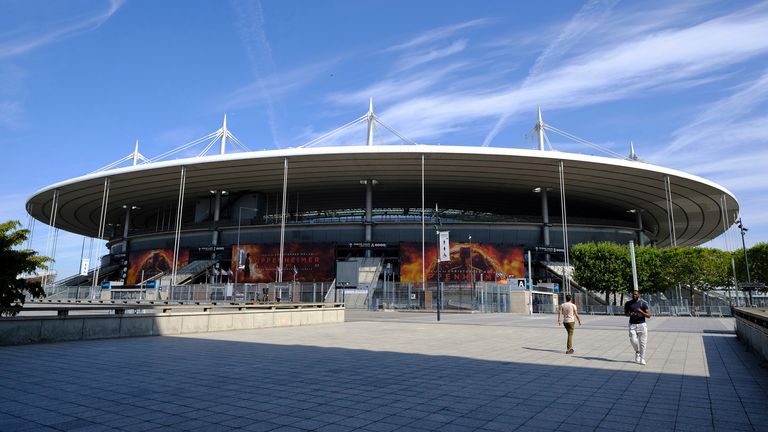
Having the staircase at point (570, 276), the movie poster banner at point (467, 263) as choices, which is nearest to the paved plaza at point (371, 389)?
the staircase at point (570, 276)

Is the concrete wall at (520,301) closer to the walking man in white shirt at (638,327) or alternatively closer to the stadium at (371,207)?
the stadium at (371,207)

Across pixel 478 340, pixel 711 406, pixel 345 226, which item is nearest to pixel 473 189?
pixel 345 226

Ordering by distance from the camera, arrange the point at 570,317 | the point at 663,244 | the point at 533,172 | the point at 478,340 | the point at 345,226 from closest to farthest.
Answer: the point at 570,317 → the point at 478,340 → the point at 533,172 → the point at 345,226 → the point at 663,244

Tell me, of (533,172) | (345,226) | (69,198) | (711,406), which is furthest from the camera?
(69,198)

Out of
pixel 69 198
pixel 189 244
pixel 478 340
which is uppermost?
pixel 69 198

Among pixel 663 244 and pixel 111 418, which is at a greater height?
pixel 663 244

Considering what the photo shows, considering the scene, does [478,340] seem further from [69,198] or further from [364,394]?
[69,198]

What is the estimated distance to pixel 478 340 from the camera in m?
16.4

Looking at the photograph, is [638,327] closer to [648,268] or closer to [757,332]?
[757,332]

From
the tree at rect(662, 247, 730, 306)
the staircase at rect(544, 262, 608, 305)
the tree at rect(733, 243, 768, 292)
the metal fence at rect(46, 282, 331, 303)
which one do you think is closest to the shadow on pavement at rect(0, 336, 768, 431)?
the metal fence at rect(46, 282, 331, 303)

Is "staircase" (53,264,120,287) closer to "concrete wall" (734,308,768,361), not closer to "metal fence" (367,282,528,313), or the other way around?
"metal fence" (367,282,528,313)

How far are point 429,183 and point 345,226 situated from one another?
474 inches

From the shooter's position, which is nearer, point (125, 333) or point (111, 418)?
point (111, 418)

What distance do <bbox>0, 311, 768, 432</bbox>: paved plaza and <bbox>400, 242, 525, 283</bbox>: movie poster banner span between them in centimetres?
4171
